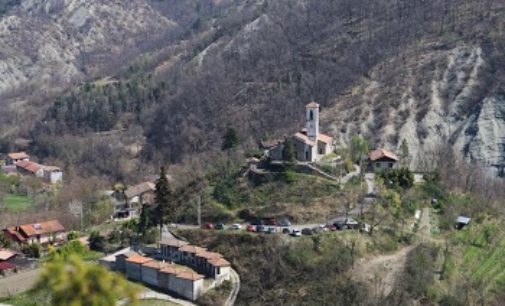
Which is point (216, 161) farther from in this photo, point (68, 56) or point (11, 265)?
point (68, 56)

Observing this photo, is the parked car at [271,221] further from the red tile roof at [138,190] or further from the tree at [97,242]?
the red tile roof at [138,190]

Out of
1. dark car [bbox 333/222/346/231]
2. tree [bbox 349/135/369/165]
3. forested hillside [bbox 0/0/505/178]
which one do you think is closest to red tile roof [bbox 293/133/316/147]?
tree [bbox 349/135/369/165]

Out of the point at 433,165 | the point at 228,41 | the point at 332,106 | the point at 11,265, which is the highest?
the point at 228,41

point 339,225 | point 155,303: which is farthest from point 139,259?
point 339,225

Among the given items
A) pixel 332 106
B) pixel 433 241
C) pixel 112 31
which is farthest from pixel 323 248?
pixel 112 31

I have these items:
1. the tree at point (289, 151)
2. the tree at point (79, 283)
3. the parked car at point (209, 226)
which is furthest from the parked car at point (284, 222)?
the tree at point (79, 283)

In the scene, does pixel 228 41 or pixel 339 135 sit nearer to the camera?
pixel 339 135

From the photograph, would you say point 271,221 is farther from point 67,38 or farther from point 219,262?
point 67,38

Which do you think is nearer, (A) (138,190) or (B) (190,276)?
(B) (190,276)
